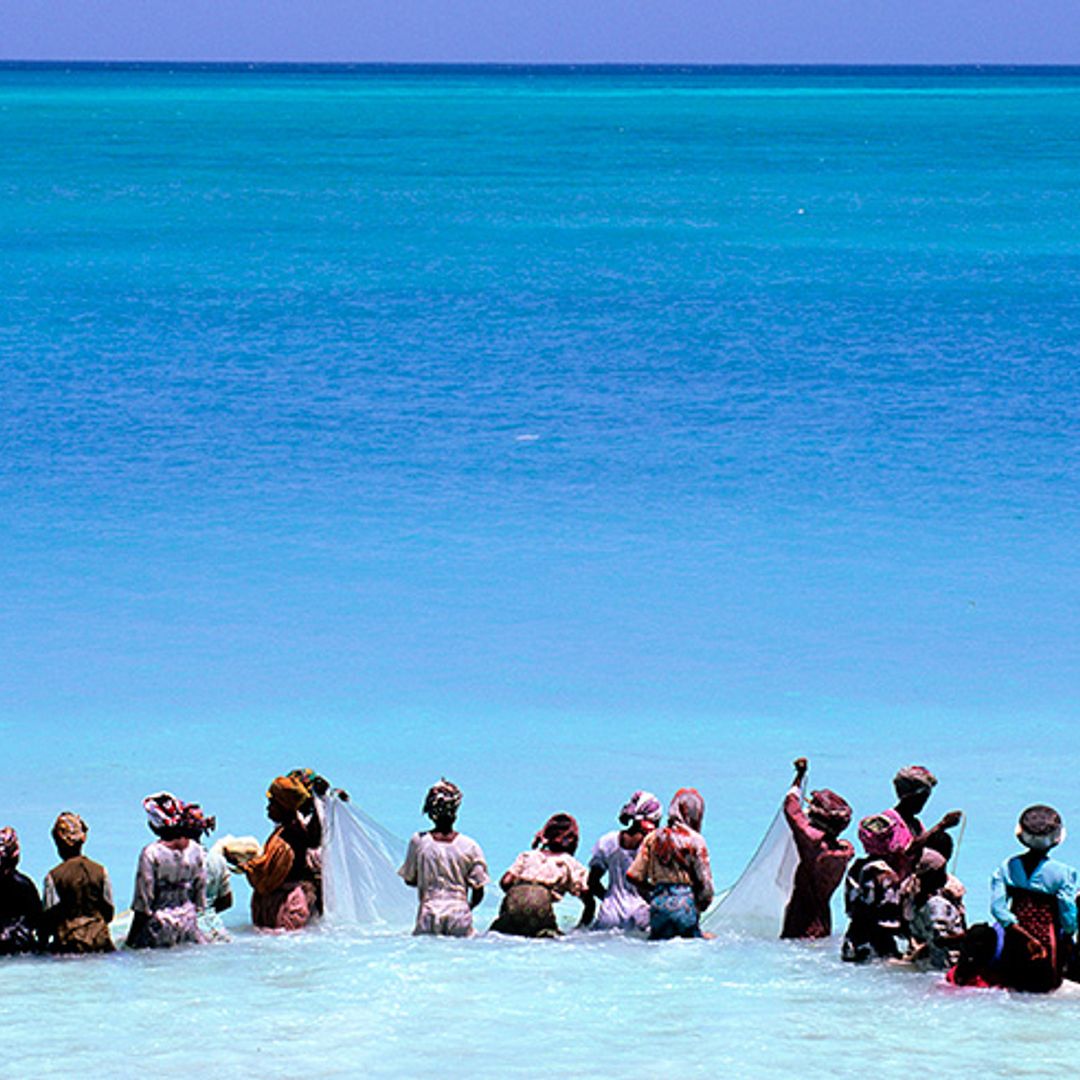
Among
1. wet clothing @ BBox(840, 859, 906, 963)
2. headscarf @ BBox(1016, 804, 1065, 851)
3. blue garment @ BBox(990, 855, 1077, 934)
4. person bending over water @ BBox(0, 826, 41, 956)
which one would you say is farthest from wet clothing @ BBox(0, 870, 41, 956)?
headscarf @ BBox(1016, 804, 1065, 851)

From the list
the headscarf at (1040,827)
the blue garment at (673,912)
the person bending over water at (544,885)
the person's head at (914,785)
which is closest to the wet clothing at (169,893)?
the person bending over water at (544,885)

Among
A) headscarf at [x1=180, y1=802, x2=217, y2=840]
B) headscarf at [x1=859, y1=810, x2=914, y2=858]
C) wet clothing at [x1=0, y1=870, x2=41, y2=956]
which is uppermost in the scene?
headscarf at [x1=859, y1=810, x2=914, y2=858]

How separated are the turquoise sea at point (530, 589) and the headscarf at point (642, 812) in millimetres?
509

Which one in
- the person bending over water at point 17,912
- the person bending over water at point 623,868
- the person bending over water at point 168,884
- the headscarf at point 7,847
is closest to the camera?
the headscarf at point 7,847

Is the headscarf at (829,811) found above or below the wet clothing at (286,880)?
above

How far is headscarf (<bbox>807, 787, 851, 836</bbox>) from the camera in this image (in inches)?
340

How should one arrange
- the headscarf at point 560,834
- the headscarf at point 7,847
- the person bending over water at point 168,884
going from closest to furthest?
the headscarf at point 7,847 → the person bending over water at point 168,884 → the headscarf at point 560,834

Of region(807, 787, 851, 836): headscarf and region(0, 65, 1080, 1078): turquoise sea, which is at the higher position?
region(0, 65, 1080, 1078): turquoise sea

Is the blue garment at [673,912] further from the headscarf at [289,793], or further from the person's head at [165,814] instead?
the person's head at [165,814]

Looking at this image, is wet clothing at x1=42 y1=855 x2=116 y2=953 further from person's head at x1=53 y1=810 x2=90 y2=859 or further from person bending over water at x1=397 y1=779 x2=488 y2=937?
person bending over water at x1=397 y1=779 x2=488 y2=937

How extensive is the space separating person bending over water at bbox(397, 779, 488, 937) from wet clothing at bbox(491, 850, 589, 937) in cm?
14

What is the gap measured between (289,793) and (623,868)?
1.39 m

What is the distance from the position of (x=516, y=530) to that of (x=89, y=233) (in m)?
26.6

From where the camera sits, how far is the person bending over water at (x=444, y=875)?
871 cm
